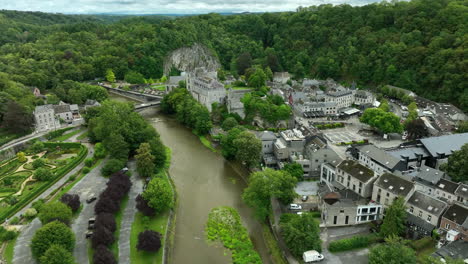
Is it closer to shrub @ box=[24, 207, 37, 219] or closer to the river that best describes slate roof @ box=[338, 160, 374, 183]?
the river

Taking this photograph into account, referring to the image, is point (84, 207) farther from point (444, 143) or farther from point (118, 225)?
point (444, 143)

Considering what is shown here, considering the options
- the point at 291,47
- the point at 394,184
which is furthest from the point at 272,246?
the point at 291,47

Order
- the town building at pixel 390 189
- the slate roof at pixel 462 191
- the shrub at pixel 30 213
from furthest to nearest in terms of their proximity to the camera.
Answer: the shrub at pixel 30 213, the slate roof at pixel 462 191, the town building at pixel 390 189

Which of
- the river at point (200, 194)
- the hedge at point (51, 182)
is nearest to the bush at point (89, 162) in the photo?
the hedge at point (51, 182)

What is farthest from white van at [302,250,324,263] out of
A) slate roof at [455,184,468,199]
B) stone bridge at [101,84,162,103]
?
stone bridge at [101,84,162,103]

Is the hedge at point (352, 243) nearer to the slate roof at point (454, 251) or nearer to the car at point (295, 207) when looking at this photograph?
the slate roof at point (454, 251)

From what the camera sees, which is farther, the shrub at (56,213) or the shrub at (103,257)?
the shrub at (56,213)

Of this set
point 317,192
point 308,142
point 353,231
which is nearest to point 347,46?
point 308,142
